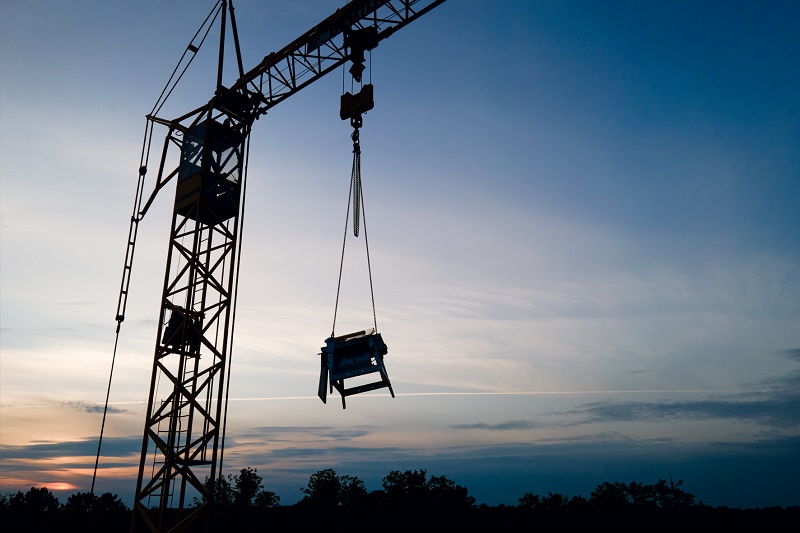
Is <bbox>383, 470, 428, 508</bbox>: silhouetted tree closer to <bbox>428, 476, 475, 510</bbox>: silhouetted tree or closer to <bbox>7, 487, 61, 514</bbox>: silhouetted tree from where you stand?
<bbox>428, 476, 475, 510</bbox>: silhouetted tree

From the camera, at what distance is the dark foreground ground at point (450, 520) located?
41906 millimetres

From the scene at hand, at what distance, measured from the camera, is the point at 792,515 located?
40781mm

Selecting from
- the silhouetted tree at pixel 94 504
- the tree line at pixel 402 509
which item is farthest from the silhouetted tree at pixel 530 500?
the silhouetted tree at pixel 94 504

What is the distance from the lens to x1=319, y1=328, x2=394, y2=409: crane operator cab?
12.0 m

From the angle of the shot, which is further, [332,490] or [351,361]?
[332,490]

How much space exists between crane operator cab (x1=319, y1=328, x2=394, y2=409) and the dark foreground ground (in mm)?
39580

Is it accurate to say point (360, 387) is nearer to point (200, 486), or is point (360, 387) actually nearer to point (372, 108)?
point (200, 486)

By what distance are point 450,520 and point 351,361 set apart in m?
45.7

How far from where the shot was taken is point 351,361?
40.1 ft

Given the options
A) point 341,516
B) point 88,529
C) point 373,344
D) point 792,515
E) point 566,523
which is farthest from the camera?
point 341,516

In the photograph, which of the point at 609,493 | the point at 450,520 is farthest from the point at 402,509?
the point at 609,493

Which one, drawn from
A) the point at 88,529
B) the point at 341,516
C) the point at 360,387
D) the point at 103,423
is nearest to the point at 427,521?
the point at 341,516

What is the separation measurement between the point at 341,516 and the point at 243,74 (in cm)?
5156

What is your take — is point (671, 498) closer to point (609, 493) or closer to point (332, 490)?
point (609, 493)
